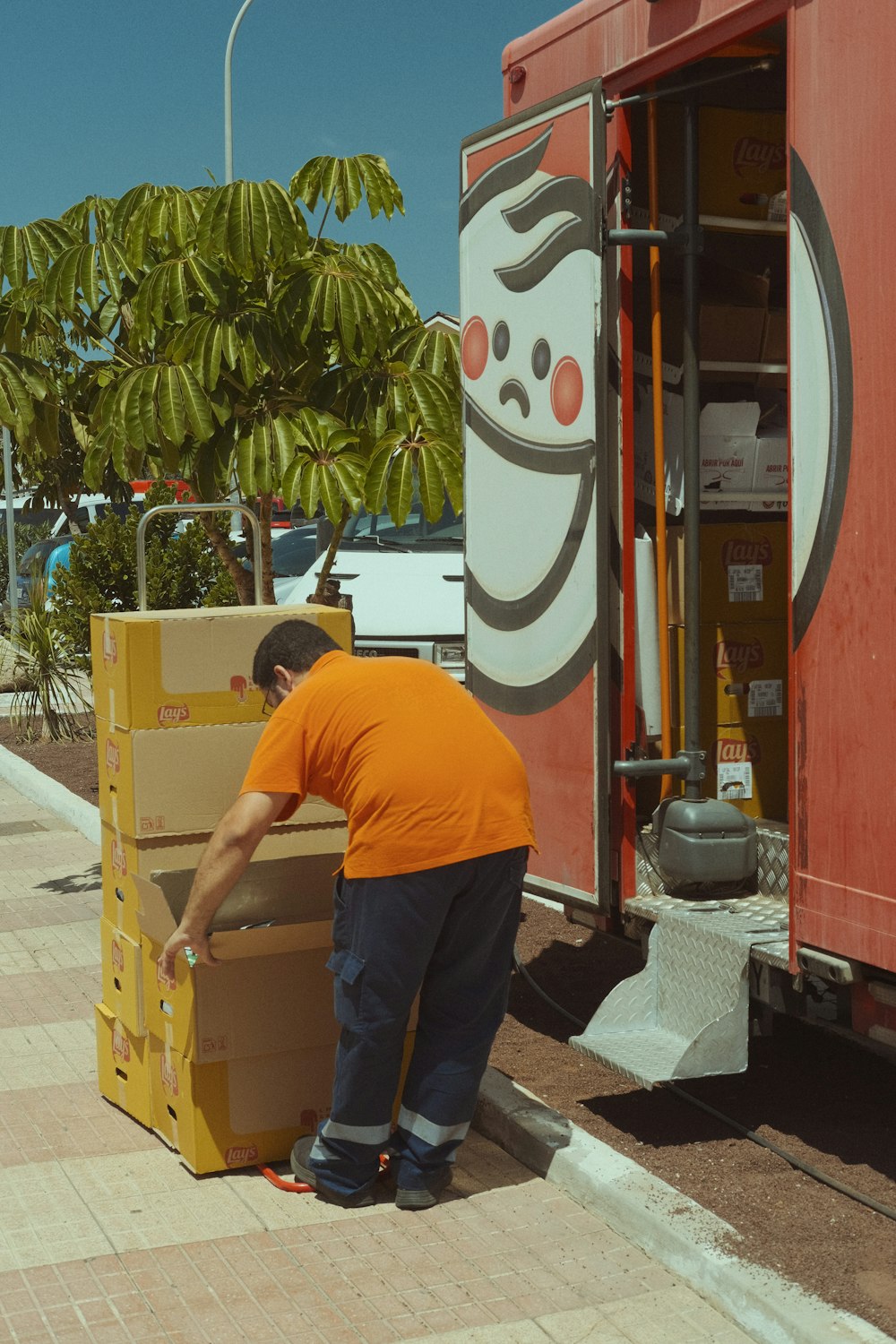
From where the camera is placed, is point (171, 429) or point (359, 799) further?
point (171, 429)

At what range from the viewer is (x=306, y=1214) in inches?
174

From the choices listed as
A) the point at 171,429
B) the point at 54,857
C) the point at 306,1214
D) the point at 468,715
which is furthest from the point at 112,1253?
the point at 54,857

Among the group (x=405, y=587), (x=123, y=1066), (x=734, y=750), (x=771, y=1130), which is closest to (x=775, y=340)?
(x=734, y=750)

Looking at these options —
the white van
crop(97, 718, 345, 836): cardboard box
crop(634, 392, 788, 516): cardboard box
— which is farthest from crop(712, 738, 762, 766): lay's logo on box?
the white van

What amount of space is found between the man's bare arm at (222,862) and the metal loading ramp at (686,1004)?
48.5 inches

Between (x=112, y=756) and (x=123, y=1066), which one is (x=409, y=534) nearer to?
(x=112, y=756)

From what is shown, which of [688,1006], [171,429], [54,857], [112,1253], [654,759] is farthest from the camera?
[54,857]

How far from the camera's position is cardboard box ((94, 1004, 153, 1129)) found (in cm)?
506

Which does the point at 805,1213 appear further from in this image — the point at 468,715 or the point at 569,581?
the point at 569,581

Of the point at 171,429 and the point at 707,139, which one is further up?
the point at 707,139

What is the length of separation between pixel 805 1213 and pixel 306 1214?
1.37 meters

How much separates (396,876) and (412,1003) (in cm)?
41

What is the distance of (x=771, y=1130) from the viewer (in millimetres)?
4973

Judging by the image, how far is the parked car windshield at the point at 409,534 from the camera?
1178 cm
